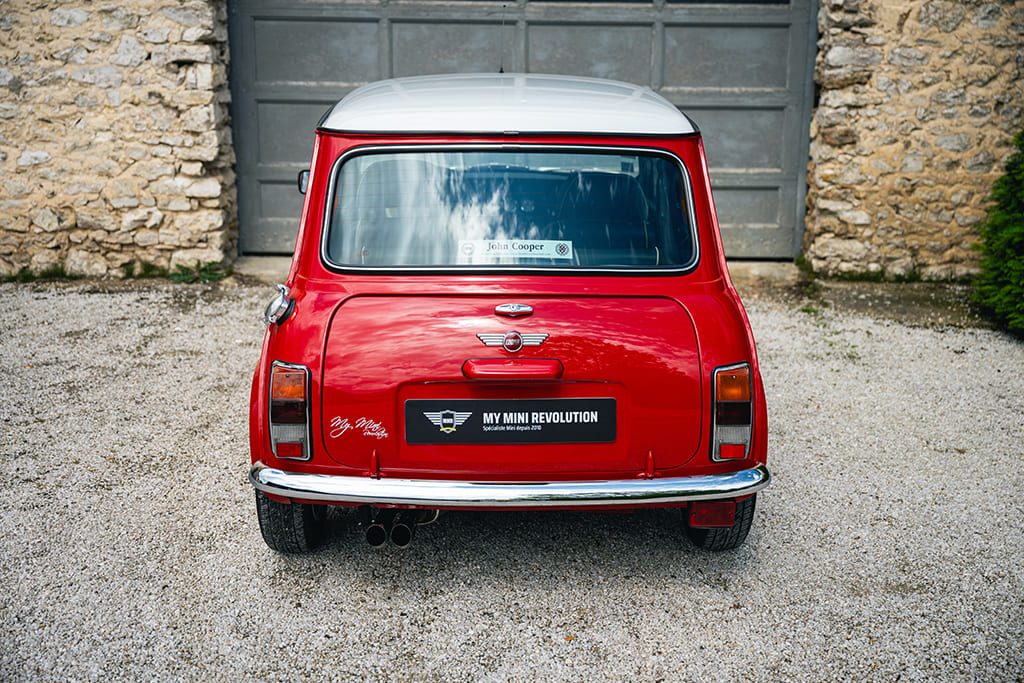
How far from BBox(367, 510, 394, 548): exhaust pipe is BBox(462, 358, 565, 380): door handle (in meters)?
0.63

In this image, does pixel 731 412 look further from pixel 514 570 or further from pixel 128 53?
pixel 128 53

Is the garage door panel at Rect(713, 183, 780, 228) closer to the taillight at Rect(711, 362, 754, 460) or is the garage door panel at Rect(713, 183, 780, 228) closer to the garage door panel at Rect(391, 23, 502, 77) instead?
the garage door panel at Rect(391, 23, 502, 77)

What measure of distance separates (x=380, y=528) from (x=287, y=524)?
0.42 m

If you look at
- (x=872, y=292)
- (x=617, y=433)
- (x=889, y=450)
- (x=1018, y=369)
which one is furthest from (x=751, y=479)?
(x=872, y=292)

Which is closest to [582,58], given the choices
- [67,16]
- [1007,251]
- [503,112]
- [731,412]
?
[1007,251]

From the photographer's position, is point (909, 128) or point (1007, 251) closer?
point (1007, 251)

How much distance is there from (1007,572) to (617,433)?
1684 millimetres

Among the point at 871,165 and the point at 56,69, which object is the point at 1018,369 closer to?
the point at 871,165

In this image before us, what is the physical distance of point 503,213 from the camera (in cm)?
343

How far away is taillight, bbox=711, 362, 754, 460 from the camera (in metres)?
3.17

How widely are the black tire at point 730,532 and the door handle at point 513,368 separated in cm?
81

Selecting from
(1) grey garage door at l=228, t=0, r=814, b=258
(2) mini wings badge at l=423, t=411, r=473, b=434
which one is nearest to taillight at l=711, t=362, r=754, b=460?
(2) mini wings badge at l=423, t=411, r=473, b=434

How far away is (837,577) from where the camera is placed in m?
3.57

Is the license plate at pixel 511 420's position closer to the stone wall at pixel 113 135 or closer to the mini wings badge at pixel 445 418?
the mini wings badge at pixel 445 418
